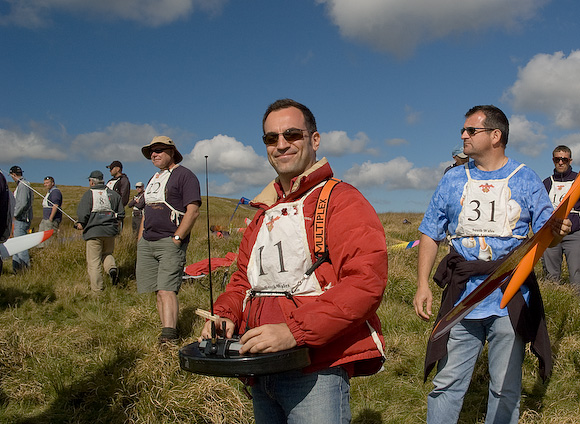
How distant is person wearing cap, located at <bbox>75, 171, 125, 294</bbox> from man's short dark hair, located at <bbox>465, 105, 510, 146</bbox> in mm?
6499

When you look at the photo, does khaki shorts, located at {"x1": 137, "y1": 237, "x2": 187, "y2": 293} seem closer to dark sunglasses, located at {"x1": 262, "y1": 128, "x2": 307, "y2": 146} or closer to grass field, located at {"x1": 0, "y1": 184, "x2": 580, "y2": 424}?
grass field, located at {"x1": 0, "y1": 184, "x2": 580, "y2": 424}

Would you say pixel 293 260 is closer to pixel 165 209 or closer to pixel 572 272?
pixel 165 209

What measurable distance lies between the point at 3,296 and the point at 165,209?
3.91 meters

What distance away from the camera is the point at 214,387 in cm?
379

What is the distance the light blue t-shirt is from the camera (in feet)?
9.67

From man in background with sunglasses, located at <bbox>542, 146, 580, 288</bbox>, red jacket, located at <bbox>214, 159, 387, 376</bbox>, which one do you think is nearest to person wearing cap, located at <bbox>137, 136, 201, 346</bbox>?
red jacket, located at <bbox>214, 159, 387, 376</bbox>

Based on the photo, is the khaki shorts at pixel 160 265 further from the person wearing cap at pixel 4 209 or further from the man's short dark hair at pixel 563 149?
the man's short dark hair at pixel 563 149

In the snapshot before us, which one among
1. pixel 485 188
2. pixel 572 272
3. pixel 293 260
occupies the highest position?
pixel 485 188

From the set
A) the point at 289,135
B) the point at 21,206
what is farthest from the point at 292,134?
the point at 21,206

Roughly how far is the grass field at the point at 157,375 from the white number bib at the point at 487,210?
1.35m

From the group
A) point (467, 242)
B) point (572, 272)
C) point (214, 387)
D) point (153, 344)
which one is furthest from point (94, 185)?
Result: point (572, 272)

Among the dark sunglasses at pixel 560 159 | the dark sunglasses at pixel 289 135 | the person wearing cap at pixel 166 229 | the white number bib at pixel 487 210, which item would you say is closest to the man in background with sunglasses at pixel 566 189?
the dark sunglasses at pixel 560 159


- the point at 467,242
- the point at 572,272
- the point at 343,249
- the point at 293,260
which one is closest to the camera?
the point at 343,249

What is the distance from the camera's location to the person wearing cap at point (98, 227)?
792 cm
